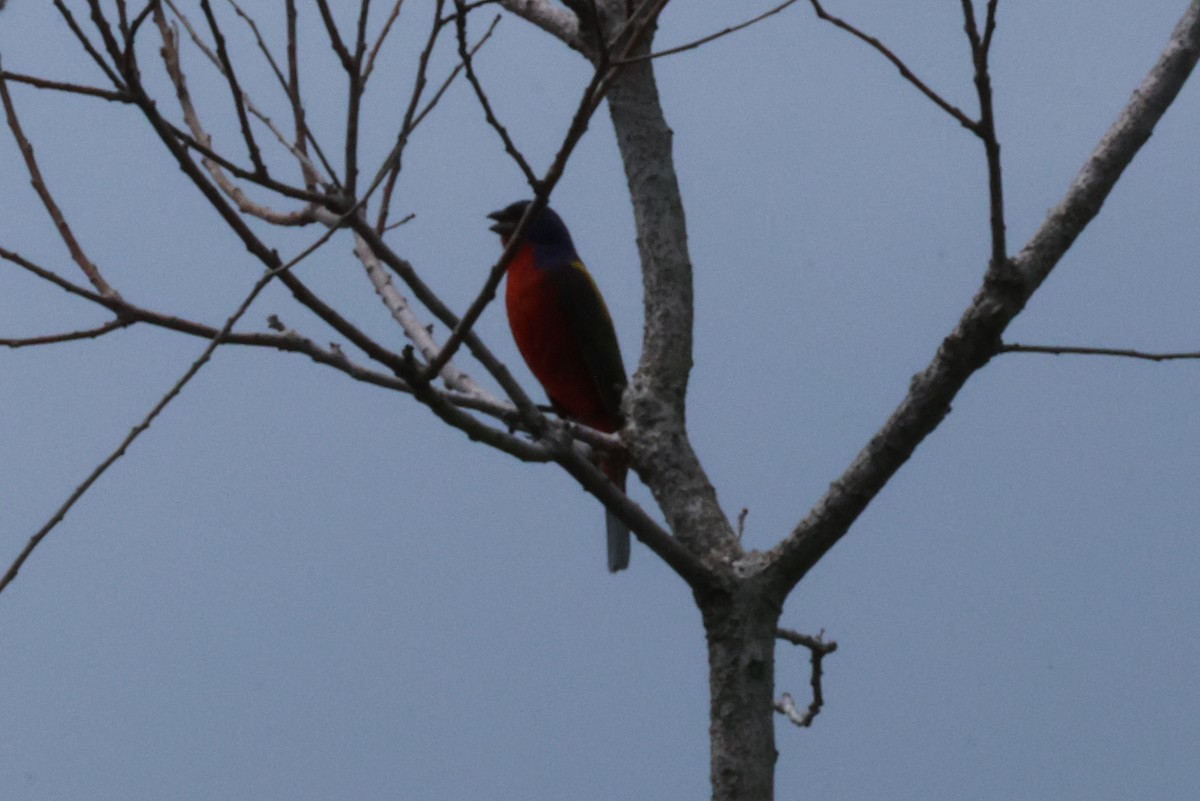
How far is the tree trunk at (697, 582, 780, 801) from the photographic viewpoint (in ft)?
10.1

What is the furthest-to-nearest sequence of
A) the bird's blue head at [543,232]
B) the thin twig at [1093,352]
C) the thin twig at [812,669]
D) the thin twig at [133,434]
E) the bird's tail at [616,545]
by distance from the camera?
the bird's blue head at [543,232], the bird's tail at [616,545], the thin twig at [812,669], the thin twig at [1093,352], the thin twig at [133,434]

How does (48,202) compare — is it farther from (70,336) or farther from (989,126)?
(989,126)

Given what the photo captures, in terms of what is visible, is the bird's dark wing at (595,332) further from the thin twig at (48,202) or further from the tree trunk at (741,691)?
the thin twig at (48,202)

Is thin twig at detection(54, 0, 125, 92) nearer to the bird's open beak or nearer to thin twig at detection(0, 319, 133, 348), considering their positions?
thin twig at detection(0, 319, 133, 348)

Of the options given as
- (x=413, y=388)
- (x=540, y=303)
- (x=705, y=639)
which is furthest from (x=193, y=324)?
(x=540, y=303)

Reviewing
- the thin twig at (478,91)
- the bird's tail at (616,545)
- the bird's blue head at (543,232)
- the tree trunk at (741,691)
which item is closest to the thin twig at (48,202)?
the thin twig at (478,91)

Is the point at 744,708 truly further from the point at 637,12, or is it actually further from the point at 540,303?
the point at 540,303

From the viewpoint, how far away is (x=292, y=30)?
8.89ft

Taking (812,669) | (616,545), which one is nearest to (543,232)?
(616,545)

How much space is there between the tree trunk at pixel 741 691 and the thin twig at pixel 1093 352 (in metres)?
0.85

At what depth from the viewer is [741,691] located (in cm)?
312

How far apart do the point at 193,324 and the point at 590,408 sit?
2612mm

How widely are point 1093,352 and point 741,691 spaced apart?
109cm

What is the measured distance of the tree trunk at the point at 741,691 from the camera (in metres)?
3.07
